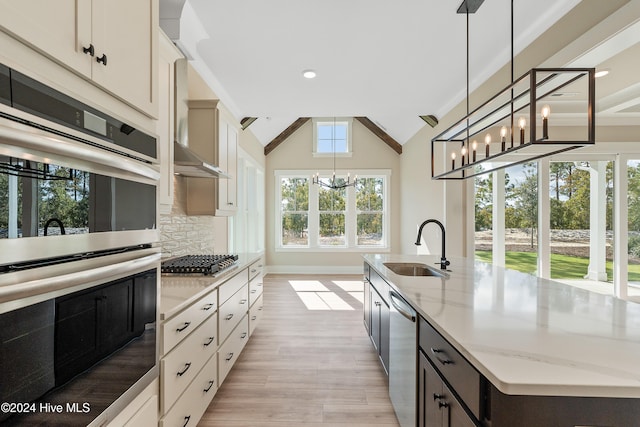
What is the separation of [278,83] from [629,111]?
15.7 feet

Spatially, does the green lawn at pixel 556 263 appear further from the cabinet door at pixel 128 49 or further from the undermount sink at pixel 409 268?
the cabinet door at pixel 128 49

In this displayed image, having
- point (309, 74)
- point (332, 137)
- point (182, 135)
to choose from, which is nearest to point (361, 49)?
point (309, 74)

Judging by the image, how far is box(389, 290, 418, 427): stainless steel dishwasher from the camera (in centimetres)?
158

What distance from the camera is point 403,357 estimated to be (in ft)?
5.76

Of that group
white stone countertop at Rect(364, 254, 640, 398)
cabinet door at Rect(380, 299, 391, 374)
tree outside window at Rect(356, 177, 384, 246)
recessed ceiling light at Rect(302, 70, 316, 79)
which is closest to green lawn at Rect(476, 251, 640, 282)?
cabinet door at Rect(380, 299, 391, 374)

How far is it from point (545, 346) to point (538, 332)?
5.3 inches

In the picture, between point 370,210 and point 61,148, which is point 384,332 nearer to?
point 61,148

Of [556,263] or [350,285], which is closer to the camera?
[556,263]

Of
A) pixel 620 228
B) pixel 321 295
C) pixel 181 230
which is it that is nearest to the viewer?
pixel 181 230

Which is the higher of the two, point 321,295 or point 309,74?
point 309,74

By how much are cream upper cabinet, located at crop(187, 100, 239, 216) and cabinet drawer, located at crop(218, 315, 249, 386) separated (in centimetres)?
115

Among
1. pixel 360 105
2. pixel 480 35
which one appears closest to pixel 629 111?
pixel 480 35

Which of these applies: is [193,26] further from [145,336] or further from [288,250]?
[288,250]

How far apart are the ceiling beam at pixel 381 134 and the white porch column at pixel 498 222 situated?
9.27ft
